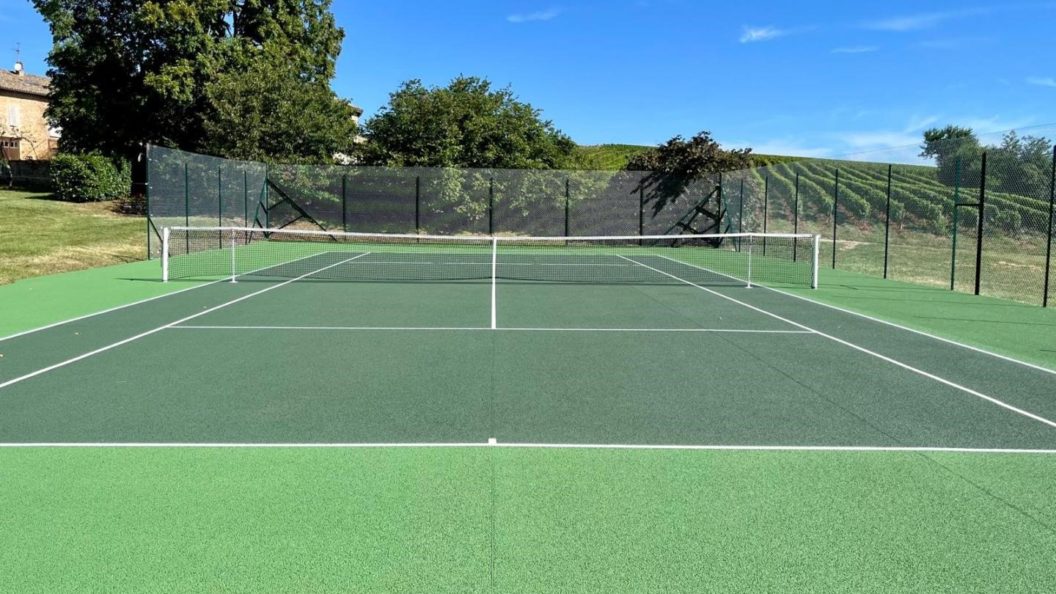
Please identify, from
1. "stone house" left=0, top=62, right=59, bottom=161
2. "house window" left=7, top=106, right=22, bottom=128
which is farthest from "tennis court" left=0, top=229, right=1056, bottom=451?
"house window" left=7, top=106, right=22, bottom=128

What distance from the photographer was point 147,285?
52.9 feet

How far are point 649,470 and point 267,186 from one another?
28.0m

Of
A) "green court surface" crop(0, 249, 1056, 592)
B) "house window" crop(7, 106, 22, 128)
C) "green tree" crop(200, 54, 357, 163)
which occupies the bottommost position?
"green court surface" crop(0, 249, 1056, 592)

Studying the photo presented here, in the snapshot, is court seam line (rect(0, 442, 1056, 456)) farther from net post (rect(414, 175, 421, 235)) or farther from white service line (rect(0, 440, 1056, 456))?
net post (rect(414, 175, 421, 235))

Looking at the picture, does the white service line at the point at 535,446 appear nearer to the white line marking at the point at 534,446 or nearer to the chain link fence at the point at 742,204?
the white line marking at the point at 534,446

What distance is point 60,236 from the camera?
2312cm

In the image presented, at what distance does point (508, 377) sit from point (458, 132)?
86.8 feet

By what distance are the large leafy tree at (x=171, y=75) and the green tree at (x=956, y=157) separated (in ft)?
74.9

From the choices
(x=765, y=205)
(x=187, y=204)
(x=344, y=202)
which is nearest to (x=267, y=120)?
(x=344, y=202)

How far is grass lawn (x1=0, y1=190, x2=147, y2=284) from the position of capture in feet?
61.3

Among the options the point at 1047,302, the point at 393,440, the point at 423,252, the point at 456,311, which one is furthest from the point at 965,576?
the point at 423,252

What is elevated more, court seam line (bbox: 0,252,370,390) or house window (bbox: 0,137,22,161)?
house window (bbox: 0,137,22,161)

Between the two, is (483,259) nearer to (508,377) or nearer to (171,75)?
(171,75)

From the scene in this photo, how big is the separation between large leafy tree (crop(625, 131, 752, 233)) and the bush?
22.2 metres
